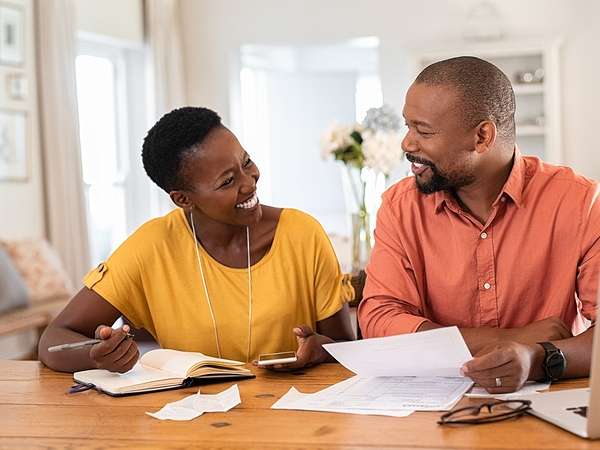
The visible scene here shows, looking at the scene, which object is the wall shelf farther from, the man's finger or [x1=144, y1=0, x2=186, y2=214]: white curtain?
the man's finger

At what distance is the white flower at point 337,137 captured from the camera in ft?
13.7

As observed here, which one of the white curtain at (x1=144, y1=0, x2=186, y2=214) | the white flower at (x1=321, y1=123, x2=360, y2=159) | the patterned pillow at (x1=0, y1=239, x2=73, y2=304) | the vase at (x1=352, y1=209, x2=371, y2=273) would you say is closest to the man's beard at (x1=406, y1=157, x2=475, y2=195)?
the vase at (x1=352, y1=209, x2=371, y2=273)

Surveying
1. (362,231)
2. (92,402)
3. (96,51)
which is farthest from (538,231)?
(96,51)

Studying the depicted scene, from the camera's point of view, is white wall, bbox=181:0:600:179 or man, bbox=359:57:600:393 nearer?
man, bbox=359:57:600:393

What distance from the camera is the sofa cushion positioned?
5289mm

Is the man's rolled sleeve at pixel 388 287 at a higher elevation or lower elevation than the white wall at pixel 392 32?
lower

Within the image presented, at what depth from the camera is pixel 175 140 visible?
2.35m

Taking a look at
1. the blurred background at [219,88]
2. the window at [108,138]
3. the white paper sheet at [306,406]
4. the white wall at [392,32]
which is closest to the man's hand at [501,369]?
Result: the white paper sheet at [306,406]

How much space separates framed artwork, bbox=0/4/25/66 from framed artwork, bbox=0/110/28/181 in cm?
31

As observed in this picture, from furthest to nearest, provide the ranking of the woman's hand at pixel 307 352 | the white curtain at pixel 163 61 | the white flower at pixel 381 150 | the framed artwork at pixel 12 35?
the white curtain at pixel 163 61, the framed artwork at pixel 12 35, the white flower at pixel 381 150, the woman's hand at pixel 307 352

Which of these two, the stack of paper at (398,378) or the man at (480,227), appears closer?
the stack of paper at (398,378)

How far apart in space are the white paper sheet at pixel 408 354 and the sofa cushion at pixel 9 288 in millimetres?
3746

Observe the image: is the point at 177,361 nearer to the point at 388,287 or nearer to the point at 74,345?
the point at 74,345

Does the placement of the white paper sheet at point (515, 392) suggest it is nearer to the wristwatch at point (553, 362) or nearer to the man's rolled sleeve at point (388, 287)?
the wristwatch at point (553, 362)
